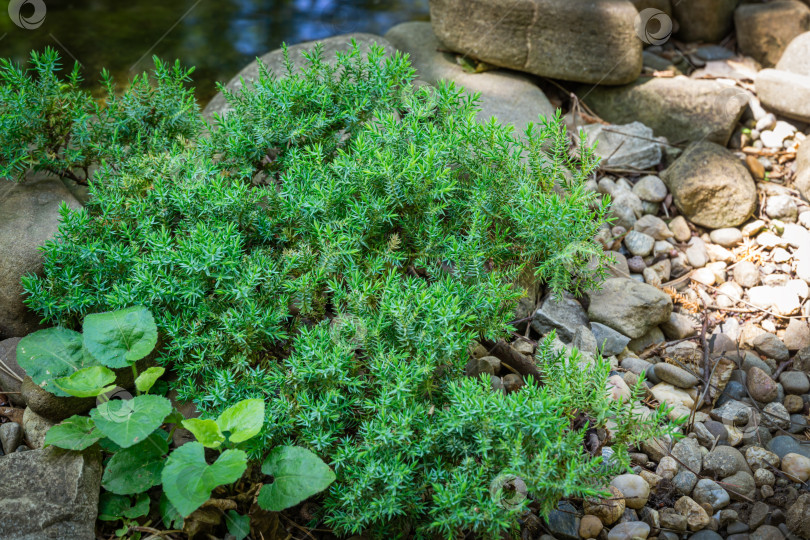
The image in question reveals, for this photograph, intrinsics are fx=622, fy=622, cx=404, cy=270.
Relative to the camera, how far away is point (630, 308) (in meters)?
2.86

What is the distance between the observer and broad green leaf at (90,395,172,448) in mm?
1861

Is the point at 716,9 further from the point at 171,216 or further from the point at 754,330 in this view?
the point at 171,216

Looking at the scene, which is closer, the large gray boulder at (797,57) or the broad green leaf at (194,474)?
the broad green leaf at (194,474)

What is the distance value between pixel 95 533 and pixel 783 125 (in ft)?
14.2

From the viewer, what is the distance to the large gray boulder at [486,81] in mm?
3900

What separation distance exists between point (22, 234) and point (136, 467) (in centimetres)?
121

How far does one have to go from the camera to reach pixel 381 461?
1.83 metres

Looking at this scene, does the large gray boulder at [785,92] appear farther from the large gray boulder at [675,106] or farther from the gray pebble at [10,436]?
the gray pebble at [10,436]

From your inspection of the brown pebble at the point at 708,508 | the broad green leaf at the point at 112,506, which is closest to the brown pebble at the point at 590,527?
the brown pebble at the point at 708,508

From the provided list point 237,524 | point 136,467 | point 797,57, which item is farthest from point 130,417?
point 797,57

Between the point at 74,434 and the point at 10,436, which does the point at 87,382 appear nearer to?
the point at 74,434

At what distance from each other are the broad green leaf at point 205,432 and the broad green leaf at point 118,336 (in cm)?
36

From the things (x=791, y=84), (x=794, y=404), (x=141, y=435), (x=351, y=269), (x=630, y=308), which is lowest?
(x=794, y=404)

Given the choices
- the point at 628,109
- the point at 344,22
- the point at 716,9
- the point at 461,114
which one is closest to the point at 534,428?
the point at 461,114
